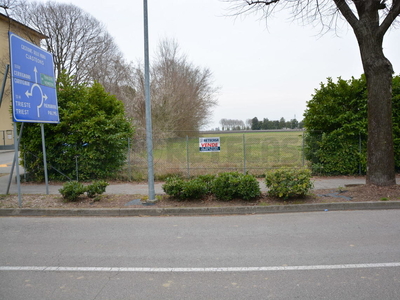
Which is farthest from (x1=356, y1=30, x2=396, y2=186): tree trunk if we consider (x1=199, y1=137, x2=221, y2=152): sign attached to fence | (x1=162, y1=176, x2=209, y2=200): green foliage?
(x1=199, y1=137, x2=221, y2=152): sign attached to fence

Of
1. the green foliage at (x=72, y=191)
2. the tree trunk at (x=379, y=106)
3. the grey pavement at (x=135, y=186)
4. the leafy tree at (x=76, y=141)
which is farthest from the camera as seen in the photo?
the leafy tree at (x=76, y=141)

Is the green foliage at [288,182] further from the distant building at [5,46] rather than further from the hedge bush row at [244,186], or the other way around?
the distant building at [5,46]

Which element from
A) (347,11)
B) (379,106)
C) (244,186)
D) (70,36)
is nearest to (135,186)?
(244,186)

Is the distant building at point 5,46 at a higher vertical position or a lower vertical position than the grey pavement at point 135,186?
higher

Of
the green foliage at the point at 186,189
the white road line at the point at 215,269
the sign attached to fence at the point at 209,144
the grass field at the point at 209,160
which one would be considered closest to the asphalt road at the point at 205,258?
the white road line at the point at 215,269

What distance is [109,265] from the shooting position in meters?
5.06

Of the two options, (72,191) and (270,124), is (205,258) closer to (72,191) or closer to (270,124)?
(72,191)

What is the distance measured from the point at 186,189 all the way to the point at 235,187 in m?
1.29

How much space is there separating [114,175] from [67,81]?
14.3 feet

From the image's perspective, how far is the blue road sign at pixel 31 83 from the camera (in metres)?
8.95

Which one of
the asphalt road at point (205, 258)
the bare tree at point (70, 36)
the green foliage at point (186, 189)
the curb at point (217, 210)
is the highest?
the bare tree at point (70, 36)

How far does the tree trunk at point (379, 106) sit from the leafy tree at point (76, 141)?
908 centimetres

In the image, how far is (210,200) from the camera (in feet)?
30.3

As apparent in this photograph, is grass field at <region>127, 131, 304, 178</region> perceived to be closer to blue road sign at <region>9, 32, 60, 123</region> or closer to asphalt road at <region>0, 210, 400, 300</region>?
blue road sign at <region>9, 32, 60, 123</region>
